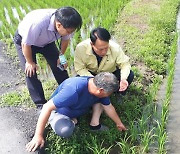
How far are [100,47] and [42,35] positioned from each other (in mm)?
595

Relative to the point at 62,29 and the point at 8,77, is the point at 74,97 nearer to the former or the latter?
the point at 62,29

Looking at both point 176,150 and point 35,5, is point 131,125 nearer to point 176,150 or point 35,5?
point 176,150

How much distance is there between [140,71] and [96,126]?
155cm

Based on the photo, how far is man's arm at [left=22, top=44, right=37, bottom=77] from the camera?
129 inches

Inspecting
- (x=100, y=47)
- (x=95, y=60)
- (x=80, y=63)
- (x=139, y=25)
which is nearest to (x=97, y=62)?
(x=95, y=60)

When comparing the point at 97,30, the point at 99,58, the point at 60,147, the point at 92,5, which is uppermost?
the point at 97,30

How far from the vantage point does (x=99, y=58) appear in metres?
3.59

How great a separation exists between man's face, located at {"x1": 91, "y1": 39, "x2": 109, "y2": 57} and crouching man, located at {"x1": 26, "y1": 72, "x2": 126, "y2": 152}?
0.40 meters

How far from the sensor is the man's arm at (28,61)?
3.28 meters

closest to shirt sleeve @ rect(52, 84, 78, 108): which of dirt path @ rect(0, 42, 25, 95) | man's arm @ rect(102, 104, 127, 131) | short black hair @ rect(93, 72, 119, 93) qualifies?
short black hair @ rect(93, 72, 119, 93)

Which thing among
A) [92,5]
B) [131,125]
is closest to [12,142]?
[131,125]

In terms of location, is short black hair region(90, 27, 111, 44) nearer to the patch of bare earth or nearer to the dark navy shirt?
the dark navy shirt

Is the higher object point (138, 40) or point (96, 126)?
point (96, 126)

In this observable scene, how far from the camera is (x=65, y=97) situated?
289 cm
